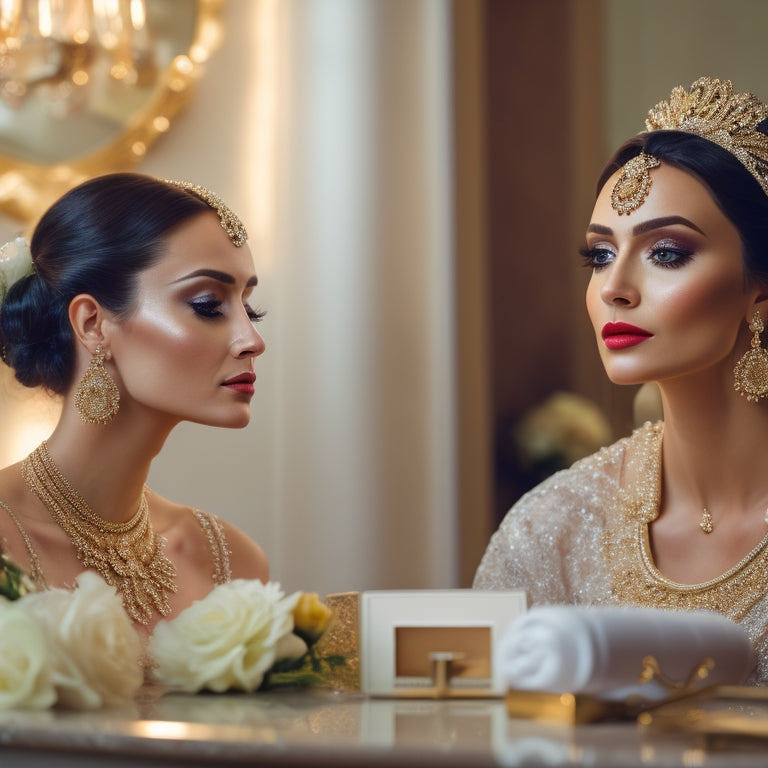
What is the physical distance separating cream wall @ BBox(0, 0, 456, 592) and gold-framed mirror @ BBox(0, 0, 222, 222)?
94mm

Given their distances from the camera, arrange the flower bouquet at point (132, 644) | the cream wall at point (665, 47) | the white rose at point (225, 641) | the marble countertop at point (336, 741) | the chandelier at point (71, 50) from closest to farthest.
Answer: the marble countertop at point (336, 741), the flower bouquet at point (132, 644), the white rose at point (225, 641), the chandelier at point (71, 50), the cream wall at point (665, 47)

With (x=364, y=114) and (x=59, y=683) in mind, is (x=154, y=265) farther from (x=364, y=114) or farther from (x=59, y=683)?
(x=364, y=114)

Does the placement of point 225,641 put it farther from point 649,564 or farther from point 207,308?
point 649,564

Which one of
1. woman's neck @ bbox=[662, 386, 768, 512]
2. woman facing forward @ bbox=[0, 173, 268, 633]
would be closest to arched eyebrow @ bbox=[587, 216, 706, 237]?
woman's neck @ bbox=[662, 386, 768, 512]

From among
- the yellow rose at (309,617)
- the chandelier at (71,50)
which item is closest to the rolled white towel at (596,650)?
the yellow rose at (309,617)

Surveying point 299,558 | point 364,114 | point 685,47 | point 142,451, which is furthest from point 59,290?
point 685,47

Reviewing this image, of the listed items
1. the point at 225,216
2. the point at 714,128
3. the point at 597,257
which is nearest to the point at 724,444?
the point at 597,257

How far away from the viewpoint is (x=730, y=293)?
1.80m

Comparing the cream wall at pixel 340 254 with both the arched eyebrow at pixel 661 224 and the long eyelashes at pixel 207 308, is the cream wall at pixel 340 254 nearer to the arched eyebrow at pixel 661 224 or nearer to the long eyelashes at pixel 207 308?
the long eyelashes at pixel 207 308

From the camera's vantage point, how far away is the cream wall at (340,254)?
3.47 metres

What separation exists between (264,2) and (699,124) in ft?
6.98

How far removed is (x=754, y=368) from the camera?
1.84m

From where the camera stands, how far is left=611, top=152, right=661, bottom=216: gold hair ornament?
1839 millimetres

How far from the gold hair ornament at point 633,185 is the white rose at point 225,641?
0.88 meters
